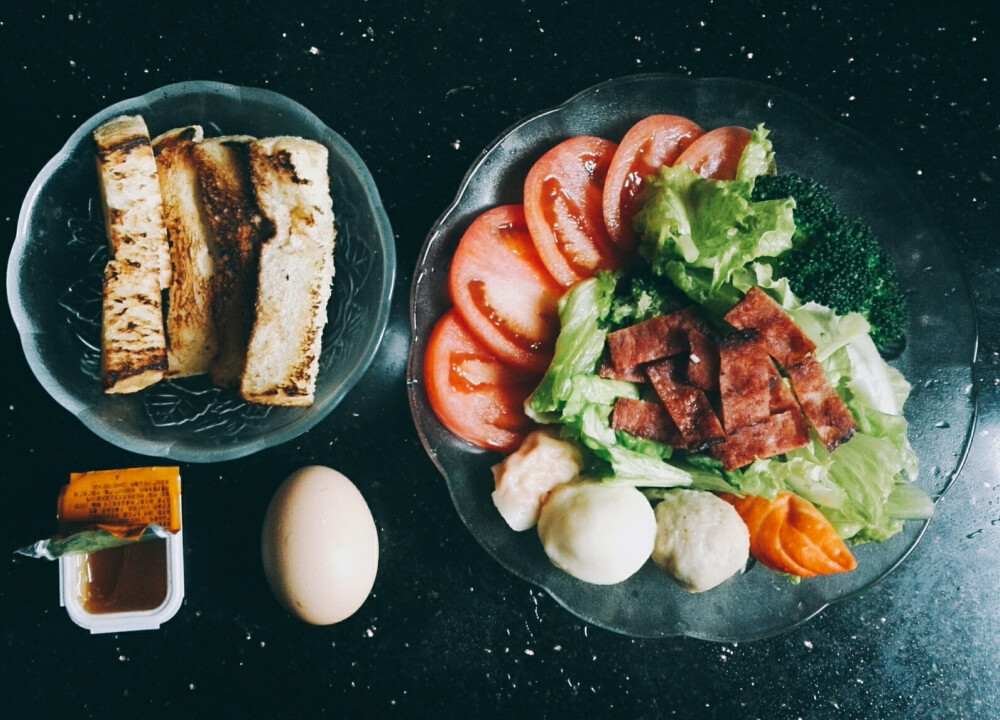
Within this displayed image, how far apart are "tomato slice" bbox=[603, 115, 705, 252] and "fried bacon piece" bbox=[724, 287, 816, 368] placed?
0.23 metres

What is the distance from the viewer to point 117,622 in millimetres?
1336

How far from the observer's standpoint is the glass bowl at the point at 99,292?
128 centimetres

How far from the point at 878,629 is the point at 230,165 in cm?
159

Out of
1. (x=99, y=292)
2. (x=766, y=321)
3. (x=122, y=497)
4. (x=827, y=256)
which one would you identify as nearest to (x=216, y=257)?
(x=99, y=292)

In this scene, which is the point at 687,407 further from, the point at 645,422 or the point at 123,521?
the point at 123,521

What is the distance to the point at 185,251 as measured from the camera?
127 cm

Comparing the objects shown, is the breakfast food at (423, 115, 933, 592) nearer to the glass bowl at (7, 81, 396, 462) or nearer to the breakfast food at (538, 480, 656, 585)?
the breakfast food at (538, 480, 656, 585)

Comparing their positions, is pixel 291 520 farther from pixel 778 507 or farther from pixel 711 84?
pixel 711 84

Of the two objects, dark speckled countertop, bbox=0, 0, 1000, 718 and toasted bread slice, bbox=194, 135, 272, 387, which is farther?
dark speckled countertop, bbox=0, 0, 1000, 718

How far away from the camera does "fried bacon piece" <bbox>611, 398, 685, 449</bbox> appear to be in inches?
50.6

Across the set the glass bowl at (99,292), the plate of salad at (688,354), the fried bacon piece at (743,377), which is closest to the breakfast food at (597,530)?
the plate of salad at (688,354)

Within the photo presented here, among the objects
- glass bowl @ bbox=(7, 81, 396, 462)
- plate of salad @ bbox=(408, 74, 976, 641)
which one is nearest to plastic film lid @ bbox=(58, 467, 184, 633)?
glass bowl @ bbox=(7, 81, 396, 462)

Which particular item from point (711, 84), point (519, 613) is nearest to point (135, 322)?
point (519, 613)

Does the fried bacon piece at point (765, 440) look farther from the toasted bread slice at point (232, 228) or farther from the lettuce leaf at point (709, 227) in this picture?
the toasted bread slice at point (232, 228)
